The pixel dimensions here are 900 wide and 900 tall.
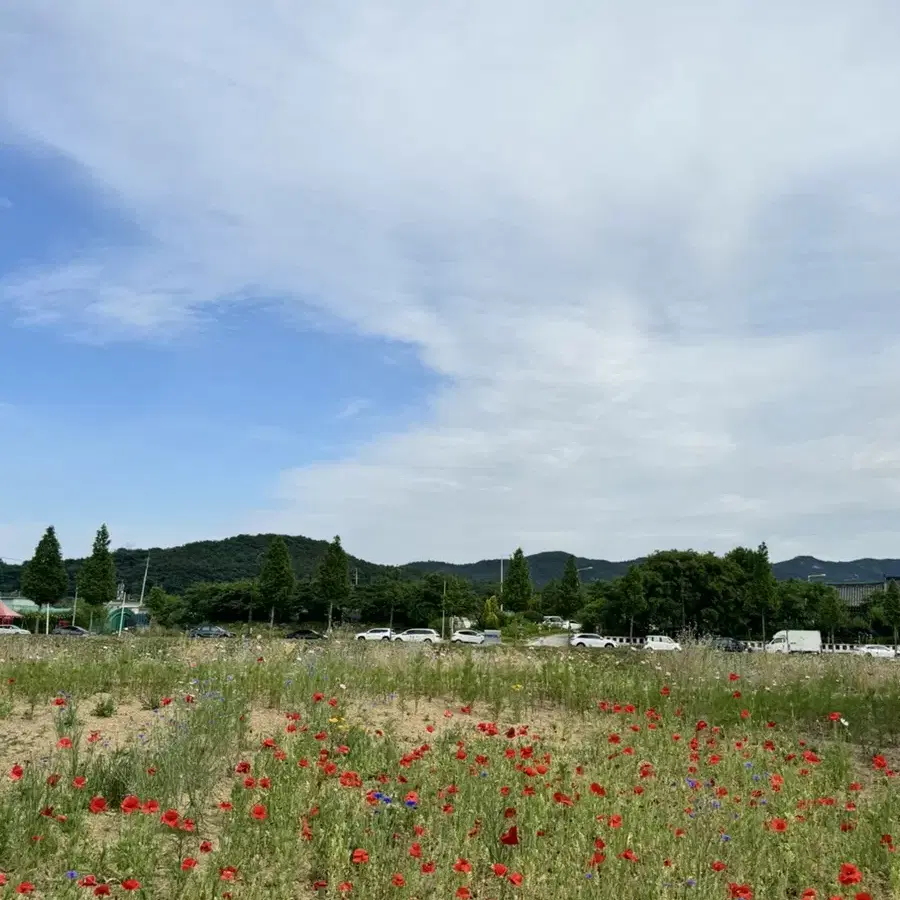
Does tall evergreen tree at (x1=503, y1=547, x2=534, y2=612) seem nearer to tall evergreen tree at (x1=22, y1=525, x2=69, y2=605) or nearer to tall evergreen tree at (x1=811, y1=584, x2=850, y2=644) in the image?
tall evergreen tree at (x1=811, y1=584, x2=850, y2=644)

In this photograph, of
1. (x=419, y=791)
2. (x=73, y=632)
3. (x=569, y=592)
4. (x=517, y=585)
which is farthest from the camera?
(x=517, y=585)

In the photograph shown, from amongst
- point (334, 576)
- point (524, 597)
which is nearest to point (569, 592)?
point (524, 597)

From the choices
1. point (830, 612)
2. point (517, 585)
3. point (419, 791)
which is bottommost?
point (419, 791)

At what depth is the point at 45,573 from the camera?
137 ft

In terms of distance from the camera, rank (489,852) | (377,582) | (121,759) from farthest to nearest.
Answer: (377,582) → (121,759) → (489,852)

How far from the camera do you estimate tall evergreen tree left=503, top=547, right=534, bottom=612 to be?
53.7 metres

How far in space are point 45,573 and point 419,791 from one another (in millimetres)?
42188

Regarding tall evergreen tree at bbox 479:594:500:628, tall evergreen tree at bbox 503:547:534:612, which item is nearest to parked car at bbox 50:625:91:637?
tall evergreen tree at bbox 479:594:500:628

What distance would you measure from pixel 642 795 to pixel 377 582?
52.7 metres

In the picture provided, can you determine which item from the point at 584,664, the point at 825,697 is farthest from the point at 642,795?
the point at 584,664

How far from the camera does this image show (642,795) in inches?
212

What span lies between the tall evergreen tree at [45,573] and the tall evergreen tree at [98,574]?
198 centimetres

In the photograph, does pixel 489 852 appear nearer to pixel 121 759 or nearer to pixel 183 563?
pixel 121 759

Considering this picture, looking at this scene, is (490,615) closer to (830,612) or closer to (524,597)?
(524,597)
